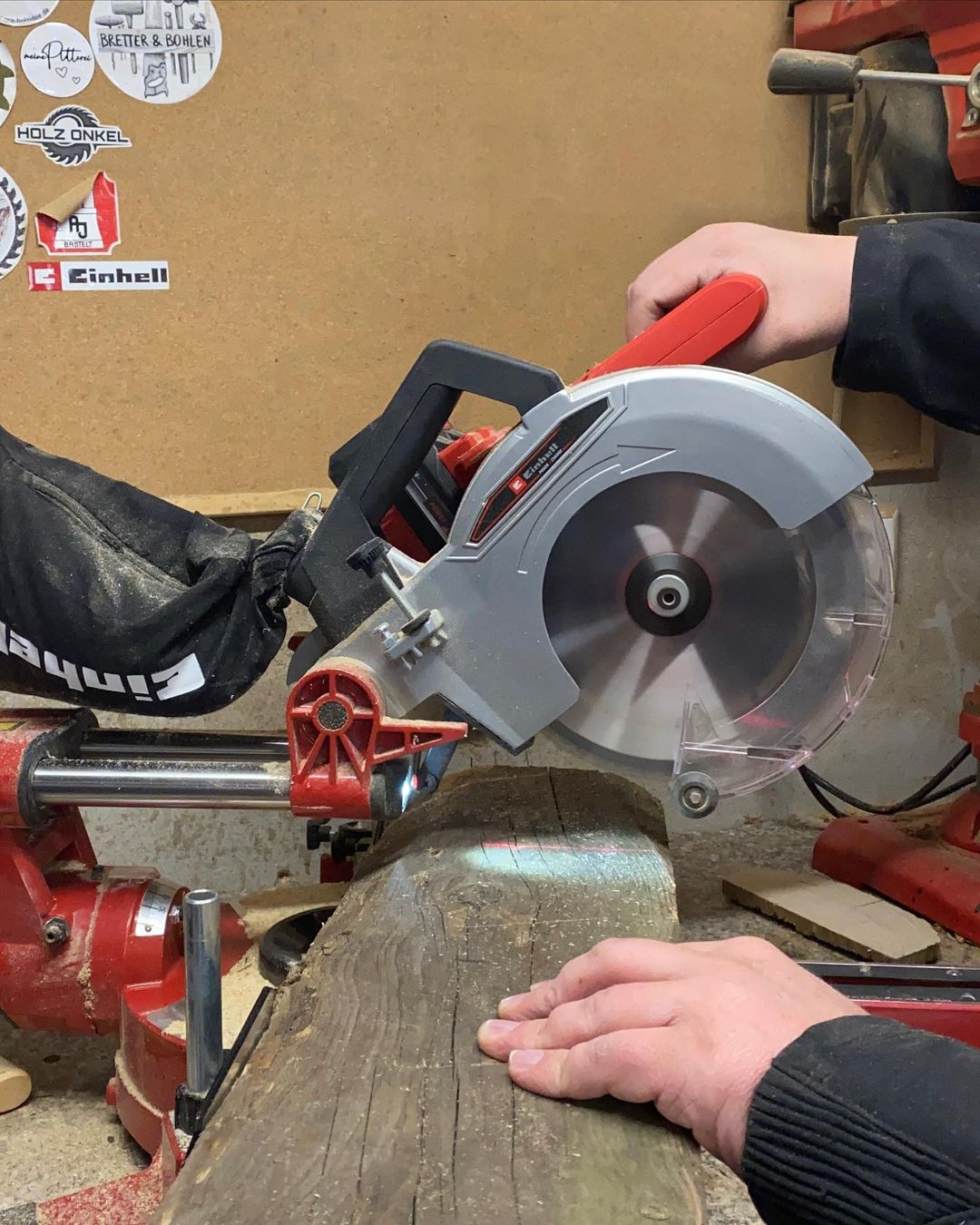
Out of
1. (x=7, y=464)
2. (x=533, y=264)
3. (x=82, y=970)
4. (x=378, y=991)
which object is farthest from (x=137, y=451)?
(x=378, y=991)

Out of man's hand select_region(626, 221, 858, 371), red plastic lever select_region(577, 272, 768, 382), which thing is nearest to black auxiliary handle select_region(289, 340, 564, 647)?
red plastic lever select_region(577, 272, 768, 382)

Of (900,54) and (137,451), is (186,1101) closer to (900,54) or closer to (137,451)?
(137,451)

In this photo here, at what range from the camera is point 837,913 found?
1.76m

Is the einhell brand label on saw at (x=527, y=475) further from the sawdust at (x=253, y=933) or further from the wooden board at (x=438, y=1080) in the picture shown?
the sawdust at (x=253, y=933)

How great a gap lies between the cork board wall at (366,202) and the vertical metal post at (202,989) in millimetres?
1374

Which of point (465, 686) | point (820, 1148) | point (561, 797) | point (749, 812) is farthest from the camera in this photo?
point (749, 812)

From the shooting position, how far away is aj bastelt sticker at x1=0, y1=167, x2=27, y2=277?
78.6 inches

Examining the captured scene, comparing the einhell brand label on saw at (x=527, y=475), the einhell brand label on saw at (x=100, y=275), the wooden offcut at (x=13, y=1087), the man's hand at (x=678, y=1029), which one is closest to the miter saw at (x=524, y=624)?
the einhell brand label on saw at (x=527, y=475)

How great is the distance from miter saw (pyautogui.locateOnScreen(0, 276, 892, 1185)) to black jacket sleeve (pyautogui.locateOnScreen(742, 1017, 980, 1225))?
626 mm

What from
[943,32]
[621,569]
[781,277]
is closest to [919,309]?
[781,277]

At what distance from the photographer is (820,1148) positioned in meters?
0.69

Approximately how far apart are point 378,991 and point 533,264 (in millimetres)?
1594

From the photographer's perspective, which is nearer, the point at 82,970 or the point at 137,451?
the point at 82,970

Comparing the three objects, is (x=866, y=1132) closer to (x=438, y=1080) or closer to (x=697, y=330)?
(x=438, y=1080)
